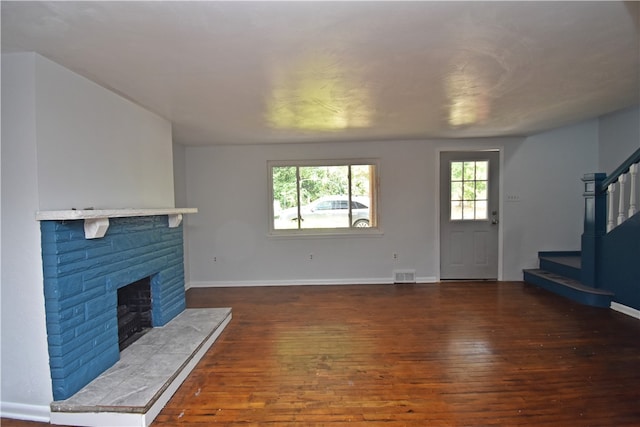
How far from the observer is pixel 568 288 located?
12.5 feet

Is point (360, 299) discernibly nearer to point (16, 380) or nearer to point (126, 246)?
point (126, 246)

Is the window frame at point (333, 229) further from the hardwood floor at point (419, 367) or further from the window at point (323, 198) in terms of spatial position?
the hardwood floor at point (419, 367)

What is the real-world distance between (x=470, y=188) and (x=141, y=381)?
4.94 meters

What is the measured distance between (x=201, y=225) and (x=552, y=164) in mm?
5814

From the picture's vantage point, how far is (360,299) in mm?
4016

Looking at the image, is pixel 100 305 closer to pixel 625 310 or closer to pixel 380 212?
pixel 380 212

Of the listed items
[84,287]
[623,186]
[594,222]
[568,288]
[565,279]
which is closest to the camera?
[84,287]

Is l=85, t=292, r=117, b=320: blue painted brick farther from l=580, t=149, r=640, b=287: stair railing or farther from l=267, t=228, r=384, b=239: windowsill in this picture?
l=580, t=149, r=640, b=287: stair railing

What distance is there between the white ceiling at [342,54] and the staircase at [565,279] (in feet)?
7.20

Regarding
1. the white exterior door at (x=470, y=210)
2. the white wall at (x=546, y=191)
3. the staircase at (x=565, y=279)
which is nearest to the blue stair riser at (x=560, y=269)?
the staircase at (x=565, y=279)

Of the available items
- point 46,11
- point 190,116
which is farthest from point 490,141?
point 46,11

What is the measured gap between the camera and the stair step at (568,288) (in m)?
3.49

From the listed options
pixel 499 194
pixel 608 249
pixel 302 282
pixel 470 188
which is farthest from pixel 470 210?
pixel 302 282

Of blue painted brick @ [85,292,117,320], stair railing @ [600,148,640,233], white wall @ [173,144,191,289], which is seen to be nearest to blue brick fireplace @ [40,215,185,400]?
blue painted brick @ [85,292,117,320]
